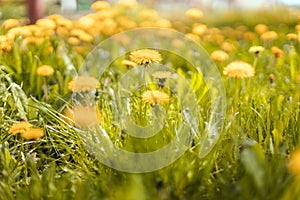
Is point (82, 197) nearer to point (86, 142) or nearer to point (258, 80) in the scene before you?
point (86, 142)

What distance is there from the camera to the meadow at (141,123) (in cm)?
157

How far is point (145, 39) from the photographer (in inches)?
170

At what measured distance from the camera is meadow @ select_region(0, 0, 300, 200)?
1.57 m

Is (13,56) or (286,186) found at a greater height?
(13,56)

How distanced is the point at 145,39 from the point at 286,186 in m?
2.99

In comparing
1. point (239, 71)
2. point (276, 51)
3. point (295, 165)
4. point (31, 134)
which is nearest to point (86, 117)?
point (31, 134)

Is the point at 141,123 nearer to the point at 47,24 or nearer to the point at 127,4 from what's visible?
the point at 47,24

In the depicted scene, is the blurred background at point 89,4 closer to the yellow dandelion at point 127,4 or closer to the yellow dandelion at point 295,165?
the yellow dandelion at point 127,4

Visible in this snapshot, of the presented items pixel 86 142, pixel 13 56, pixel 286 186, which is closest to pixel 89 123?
pixel 86 142

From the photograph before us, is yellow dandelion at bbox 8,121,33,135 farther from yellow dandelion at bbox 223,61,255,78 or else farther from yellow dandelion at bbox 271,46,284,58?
yellow dandelion at bbox 271,46,284,58

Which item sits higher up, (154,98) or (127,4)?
(127,4)

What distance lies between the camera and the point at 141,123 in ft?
6.27

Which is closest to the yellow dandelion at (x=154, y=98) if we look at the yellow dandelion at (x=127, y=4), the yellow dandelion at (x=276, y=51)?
the yellow dandelion at (x=276, y=51)

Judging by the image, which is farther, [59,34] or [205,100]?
[59,34]
